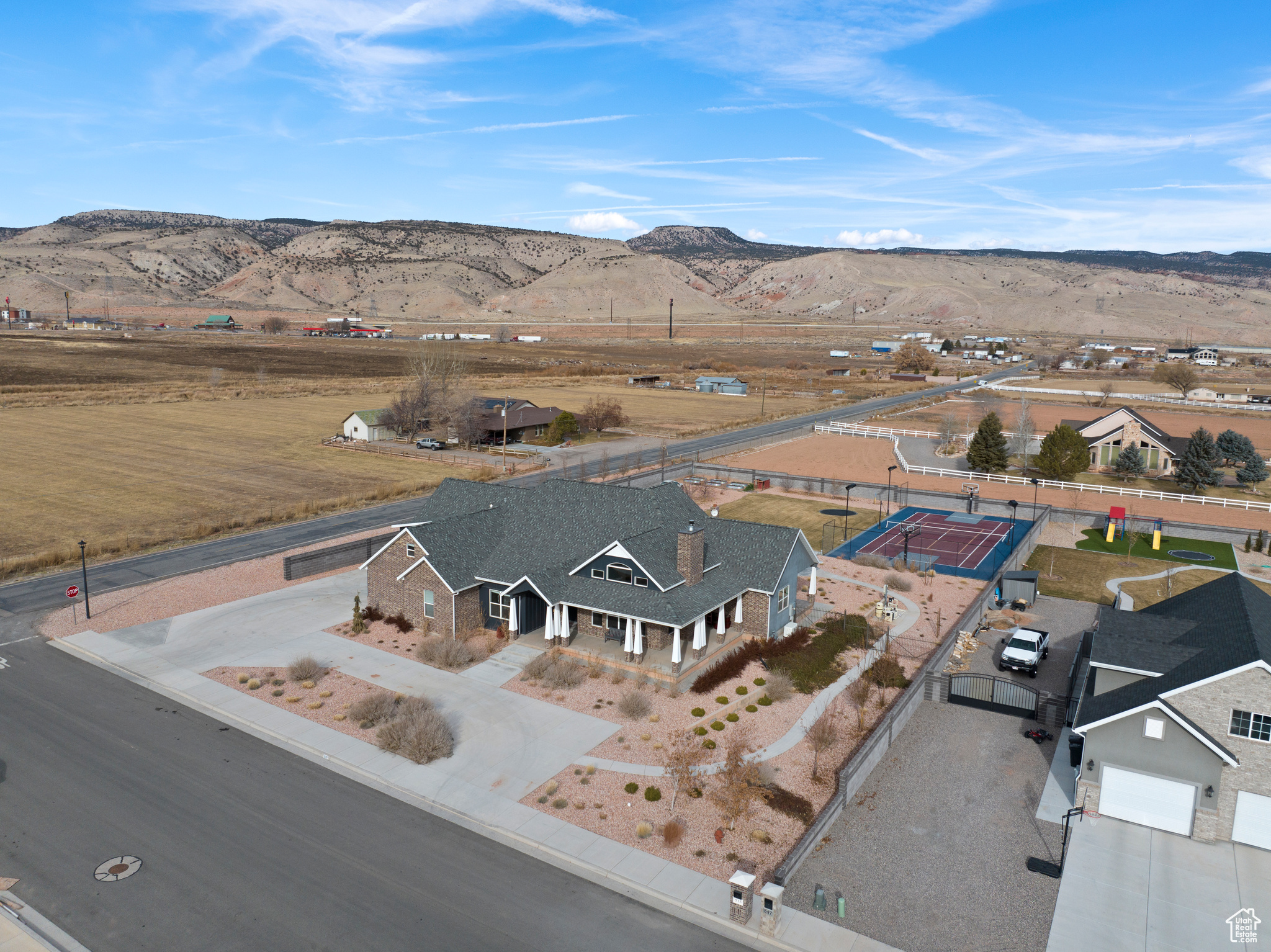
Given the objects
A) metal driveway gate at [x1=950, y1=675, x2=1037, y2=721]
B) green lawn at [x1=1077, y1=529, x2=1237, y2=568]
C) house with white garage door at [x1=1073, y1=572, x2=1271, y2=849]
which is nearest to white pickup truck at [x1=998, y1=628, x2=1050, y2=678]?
metal driveway gate at [x1=950, y1=675, x2=1037, y2=721]

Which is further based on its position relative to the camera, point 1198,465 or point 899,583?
point 1198,465

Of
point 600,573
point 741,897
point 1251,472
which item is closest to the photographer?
point 741,897

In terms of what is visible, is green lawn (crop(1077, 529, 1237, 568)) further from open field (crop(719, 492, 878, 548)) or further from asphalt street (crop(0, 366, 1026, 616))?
asphalt street (crop(0, 366, 1026, 616))

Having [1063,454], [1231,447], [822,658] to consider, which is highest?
[1231,447]

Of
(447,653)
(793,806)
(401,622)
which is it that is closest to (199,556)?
(401,622)

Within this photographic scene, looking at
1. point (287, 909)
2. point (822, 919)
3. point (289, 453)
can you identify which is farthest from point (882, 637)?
point (289, 453)

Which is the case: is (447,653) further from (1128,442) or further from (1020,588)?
(1128,442)

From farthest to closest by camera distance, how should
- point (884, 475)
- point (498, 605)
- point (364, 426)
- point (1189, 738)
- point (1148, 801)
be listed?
point (364, 426) < point (884, 475) < point (498, 605) < point (1148, 801) < point (1189, 738)

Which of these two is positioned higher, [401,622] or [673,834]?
[401,622]
